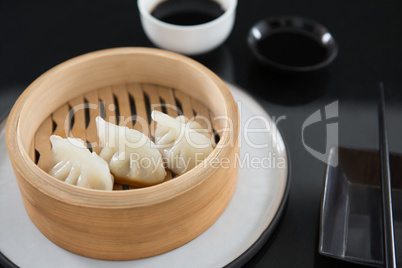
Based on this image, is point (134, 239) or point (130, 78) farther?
point (130, 78)

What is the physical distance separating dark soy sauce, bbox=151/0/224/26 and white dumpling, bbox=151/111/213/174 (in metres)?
0.47

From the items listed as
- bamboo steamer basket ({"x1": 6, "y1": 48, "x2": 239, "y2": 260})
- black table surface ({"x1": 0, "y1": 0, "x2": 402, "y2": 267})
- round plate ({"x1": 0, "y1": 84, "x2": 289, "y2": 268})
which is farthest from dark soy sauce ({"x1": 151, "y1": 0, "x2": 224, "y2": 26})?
round plate ({"x1": 0, "y1": 84, "x2": 289, "y2": 268})

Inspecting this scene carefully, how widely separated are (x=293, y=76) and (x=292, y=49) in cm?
11

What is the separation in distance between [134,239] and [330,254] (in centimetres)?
41

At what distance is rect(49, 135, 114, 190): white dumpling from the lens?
3.81 feet

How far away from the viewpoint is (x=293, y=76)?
1627 millimetres

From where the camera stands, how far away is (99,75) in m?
1.41

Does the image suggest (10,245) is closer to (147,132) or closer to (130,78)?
(147,132)

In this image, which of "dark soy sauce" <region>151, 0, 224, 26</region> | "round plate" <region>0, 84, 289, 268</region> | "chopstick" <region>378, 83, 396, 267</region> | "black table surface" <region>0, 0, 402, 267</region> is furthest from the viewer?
"dark soy sauce" <region>151, 0, 224, 26</region>

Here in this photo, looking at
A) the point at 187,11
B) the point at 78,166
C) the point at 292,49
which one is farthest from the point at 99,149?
the point at 292,49

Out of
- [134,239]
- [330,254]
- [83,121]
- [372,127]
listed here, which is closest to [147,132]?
[83,121]

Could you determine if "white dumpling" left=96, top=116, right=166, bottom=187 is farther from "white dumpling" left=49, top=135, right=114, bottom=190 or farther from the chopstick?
the chopstick

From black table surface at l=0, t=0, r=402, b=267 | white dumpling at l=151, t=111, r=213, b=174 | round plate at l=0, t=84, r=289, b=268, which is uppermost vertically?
black table surface at l=0, t=0, r=402, b=267

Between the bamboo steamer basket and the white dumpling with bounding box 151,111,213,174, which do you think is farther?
the white dumpling with bounding box 151,111,213,174
